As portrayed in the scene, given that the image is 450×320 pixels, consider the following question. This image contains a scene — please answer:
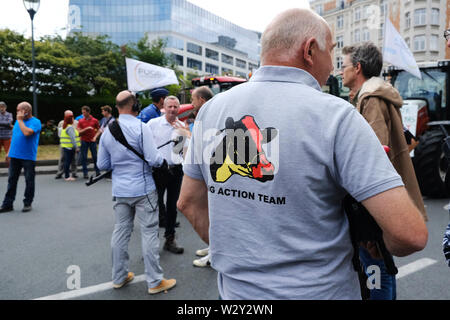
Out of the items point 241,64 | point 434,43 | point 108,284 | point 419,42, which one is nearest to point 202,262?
point 108,284

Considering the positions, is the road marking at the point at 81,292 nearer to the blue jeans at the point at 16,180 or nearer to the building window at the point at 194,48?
the blue jeans at the point at 16,180

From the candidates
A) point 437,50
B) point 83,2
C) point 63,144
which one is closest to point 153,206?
point 63,144

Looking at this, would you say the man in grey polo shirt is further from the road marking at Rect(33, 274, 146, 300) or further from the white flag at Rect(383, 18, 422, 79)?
the white flag at Rect(383, 18, 422, 79)

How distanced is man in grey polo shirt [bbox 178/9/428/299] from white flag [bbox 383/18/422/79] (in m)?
4.52

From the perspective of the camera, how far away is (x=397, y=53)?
5.24 meters

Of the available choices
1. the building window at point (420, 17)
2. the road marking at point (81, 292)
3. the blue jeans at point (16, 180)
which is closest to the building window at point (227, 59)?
the building window at point (420, 17)

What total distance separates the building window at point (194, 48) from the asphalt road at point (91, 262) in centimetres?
7051

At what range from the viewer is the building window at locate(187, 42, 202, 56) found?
7262 cm

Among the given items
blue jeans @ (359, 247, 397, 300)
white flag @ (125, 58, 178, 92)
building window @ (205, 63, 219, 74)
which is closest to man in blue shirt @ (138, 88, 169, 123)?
white flag @ (125, 58, 178, 92)

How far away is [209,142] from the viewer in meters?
1.40

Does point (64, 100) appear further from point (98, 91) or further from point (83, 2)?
point (83, 2)

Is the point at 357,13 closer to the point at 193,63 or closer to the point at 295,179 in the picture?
the point at 193,63

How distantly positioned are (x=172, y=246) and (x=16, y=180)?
3.83 meters

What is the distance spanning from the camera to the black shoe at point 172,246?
430 cm
